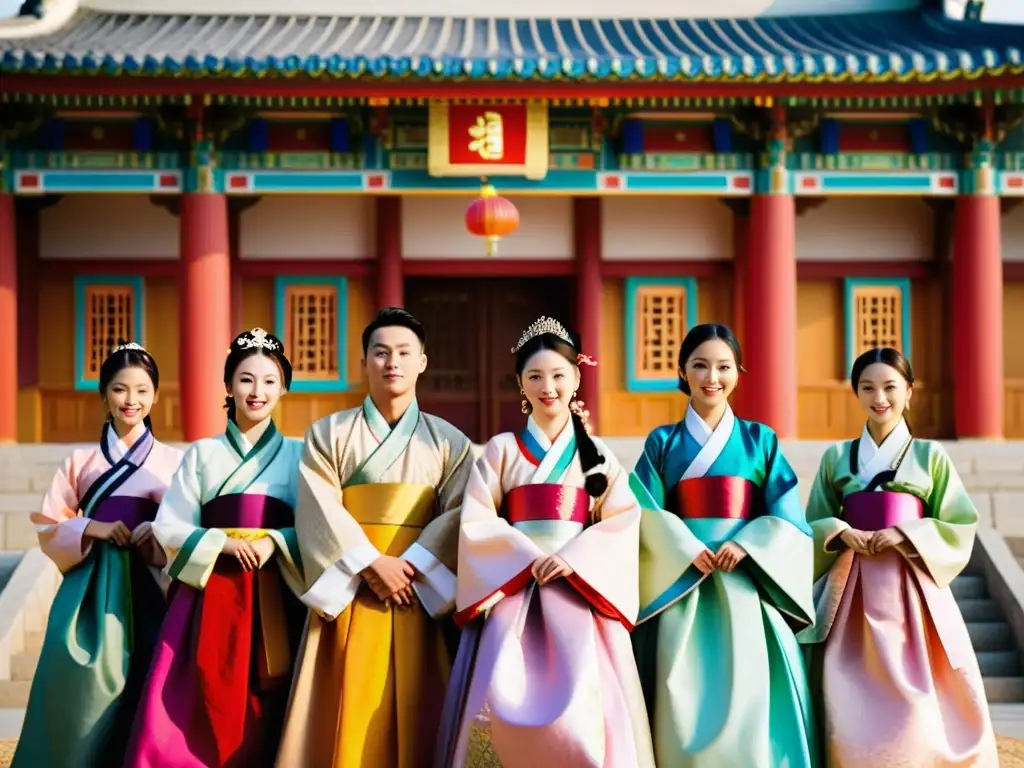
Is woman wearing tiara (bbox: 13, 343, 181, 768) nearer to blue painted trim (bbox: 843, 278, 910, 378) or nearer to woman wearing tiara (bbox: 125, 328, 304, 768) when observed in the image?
woman wearing tiara (bbox: 125, 328, 304, 768)

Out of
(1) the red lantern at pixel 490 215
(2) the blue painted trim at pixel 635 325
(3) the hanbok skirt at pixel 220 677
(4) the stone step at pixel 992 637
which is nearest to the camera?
(3) the hanbok skirt at pixel 220 677

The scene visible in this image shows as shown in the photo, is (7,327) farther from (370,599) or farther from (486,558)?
(486,558)

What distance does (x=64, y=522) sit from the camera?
16.5 ft

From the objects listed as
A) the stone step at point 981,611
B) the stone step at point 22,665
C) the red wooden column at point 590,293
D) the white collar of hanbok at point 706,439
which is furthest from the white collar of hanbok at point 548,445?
the red wooden column at point 590,293

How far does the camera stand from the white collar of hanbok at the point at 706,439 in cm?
487

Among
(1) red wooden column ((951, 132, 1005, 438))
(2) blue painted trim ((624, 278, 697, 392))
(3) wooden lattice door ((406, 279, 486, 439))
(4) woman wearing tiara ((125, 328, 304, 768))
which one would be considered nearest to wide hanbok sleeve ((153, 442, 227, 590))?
(4) woman wearing tiara ((125, 328, 304, 768))

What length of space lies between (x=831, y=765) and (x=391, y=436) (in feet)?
6.74

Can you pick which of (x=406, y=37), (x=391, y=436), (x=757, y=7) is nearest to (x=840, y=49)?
(x=757, y=7)

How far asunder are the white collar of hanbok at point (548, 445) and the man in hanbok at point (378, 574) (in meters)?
0.31

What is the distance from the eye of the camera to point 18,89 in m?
10.6

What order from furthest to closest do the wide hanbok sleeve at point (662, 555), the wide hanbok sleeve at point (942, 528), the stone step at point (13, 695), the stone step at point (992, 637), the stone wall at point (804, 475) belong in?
the stone wall at point (804, 475) → the stone step at point (992, 637) → the stone step at point (13, 695) → the wide hanbok sleeve at point (942, 528) → the wide hanbok sleeve at point (662, 555)

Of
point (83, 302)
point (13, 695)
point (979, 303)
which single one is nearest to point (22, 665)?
point (13, 695)

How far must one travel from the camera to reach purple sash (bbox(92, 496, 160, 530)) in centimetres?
506

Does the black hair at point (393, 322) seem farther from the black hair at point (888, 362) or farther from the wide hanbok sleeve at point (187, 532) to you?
the black hair at point (888, 362)
